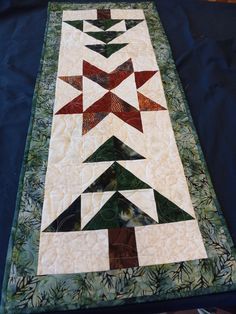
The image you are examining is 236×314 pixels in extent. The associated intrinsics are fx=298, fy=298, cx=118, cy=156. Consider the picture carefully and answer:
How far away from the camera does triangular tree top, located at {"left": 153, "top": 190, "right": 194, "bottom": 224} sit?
78 centimetres

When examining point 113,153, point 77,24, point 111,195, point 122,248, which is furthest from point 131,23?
point 122,248

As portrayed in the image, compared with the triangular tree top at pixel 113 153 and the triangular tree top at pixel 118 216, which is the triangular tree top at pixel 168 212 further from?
the triangular tree top at pixel 113 153

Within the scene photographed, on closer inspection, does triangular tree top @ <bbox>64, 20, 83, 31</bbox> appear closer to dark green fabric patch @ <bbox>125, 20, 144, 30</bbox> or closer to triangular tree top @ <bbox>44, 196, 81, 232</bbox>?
dark green fabric patch @ <bbox>125, 20, 144, 30</bbox>

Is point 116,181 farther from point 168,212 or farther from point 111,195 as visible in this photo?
point 168,212

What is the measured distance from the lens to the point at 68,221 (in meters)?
0.76

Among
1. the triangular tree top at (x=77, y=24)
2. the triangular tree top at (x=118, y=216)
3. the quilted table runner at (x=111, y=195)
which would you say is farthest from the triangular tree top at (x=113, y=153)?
the triangular tree top at (x=77, y=24)

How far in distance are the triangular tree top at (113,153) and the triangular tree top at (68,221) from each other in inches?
6.4

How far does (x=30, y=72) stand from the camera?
1.13m

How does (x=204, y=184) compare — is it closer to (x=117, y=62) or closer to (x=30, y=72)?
(x=117, y=62)

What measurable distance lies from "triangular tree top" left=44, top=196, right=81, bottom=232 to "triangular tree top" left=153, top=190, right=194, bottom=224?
21 centimetres

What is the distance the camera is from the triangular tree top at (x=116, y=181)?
2.71 feet

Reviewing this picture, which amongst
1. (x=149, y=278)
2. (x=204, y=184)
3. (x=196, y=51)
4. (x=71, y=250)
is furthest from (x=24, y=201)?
(x=196, y=51)

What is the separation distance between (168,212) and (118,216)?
5.2 inches

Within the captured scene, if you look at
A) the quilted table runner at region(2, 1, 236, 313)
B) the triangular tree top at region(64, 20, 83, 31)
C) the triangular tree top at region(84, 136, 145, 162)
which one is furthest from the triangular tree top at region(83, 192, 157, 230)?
the triangular tree top at region(64, 20, 83, 31)
